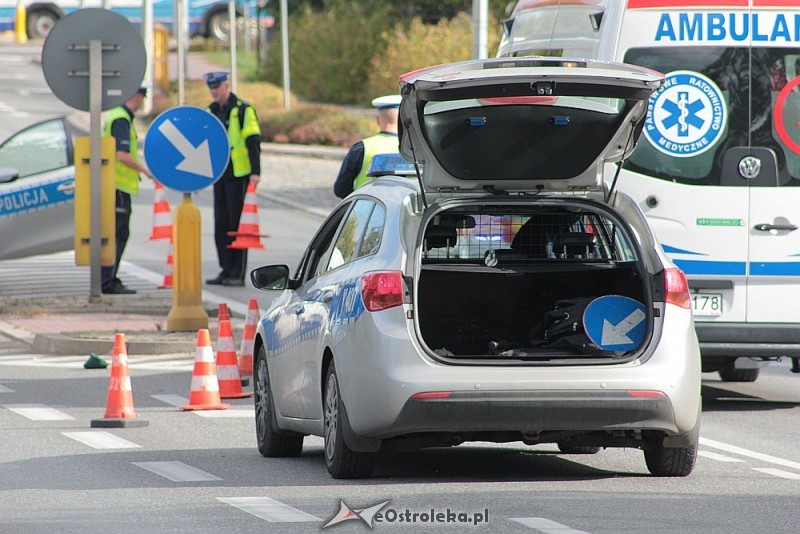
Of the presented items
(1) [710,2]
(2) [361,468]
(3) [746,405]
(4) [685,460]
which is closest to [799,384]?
(3) [746,405]

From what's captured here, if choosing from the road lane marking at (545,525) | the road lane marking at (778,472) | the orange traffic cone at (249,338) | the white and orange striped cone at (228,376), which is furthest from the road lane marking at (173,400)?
the road lane marking at (545,525)

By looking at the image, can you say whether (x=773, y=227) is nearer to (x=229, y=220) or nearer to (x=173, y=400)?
(x=173, y=400)

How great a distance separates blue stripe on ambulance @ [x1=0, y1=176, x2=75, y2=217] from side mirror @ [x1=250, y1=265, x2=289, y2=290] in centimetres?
935

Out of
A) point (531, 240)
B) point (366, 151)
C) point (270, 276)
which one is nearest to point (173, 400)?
point (366, 151)

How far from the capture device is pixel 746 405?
12.3m

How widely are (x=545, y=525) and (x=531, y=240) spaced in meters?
2.19

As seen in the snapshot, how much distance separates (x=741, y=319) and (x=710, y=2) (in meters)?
1.97

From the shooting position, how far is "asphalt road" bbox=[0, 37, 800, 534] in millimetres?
7469

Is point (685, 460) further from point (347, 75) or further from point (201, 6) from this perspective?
point (201, 6)

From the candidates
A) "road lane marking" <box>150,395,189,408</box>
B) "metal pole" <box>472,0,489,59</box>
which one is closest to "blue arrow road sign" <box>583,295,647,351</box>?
"road lane marking" <box>150,395,189,408</box>

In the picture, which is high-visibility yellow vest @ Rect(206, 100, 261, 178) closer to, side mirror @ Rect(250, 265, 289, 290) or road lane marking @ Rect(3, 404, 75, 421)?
road lane marking @ Rect(3, 404, 75, 421)

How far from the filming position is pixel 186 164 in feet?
49.7

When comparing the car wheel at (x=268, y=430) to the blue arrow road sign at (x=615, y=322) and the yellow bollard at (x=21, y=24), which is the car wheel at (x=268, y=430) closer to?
the blue arrow road sign at (x=615, y=322)

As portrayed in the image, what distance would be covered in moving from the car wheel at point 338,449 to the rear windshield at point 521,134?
120cm
